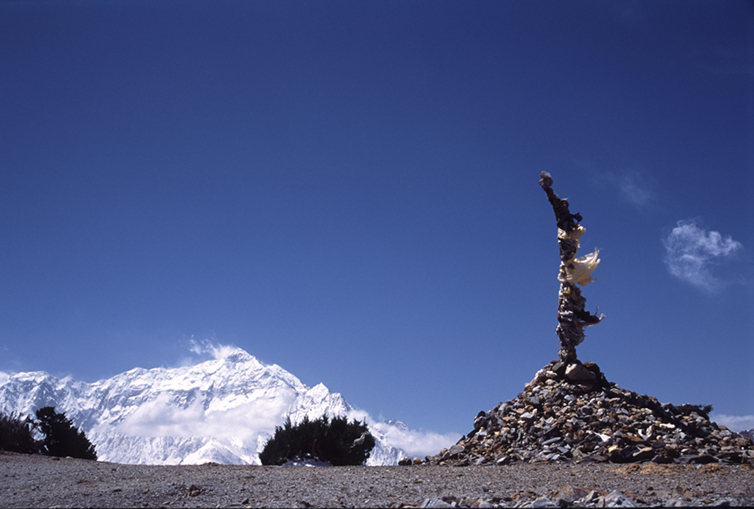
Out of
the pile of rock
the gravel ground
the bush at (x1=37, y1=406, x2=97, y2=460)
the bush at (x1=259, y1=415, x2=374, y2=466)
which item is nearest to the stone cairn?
the pile of rock

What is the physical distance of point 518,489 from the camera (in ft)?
36.4

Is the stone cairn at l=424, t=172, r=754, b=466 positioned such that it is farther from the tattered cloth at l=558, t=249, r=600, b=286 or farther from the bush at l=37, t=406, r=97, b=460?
the bush at l=37, t=406, r=97, b=460

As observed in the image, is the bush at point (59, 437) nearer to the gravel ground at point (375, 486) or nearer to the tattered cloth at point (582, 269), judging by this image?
the gravel ground at point (375, 486)

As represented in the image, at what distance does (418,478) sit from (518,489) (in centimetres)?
285

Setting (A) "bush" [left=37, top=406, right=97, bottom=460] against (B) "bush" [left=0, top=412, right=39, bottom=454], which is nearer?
(B) "bush" [left=0, top=412, right=39, bottom=454]

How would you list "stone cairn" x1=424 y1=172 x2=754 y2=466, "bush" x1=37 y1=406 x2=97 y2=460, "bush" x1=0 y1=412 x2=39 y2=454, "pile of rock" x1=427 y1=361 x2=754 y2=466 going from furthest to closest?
"bush" x1=37 y1=406 x2=97 y2=460
"bush" x1=0 y1=412 x2=39 y2=454
"stone cairn" x1=424 y1=172 x2=754 y2=466
"pile of rock" x1=427 y1=361 x2=754 y2=466

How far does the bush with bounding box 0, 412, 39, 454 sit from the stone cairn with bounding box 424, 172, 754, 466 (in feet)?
60.3

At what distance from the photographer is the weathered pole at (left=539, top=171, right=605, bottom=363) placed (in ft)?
69.9

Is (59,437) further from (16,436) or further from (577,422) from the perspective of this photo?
(577,422)

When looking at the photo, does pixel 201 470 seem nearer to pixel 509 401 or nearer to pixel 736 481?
pixel 509 401

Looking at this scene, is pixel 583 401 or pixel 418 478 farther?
pixel 583 401

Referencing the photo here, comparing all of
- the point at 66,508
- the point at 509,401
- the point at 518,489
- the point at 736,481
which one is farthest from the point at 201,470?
the point at 736,481

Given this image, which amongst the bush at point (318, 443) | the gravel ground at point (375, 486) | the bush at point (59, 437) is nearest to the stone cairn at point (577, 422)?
the gravel ground at point (375, 486)

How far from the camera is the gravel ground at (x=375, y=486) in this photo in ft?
32.7
